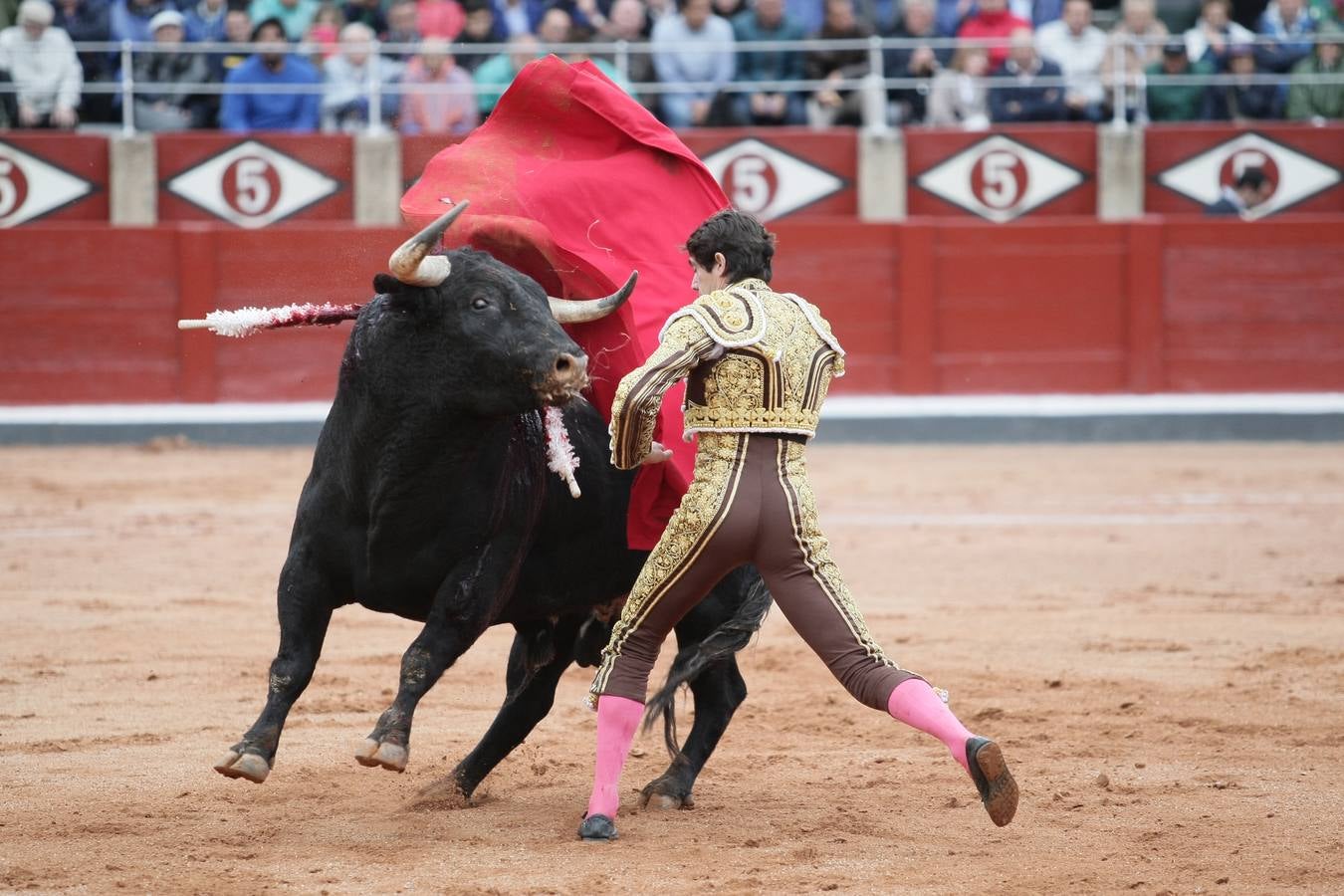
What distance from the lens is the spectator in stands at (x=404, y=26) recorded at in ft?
35.2

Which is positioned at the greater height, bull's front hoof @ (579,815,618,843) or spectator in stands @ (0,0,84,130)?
spectator in stands @ (0,0,84,130)

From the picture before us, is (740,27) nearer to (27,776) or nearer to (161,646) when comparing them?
(161,646)

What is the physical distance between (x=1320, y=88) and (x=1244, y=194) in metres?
0.79

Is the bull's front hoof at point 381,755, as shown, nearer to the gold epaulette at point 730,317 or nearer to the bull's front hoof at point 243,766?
the bull's front hoof at point 243,766

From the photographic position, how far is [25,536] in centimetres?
771

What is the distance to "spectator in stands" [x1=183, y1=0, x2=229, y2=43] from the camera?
10711mm

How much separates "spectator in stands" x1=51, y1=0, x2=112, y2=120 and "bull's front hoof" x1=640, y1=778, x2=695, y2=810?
8.19 meters

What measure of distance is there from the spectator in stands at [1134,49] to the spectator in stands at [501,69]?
3.63m

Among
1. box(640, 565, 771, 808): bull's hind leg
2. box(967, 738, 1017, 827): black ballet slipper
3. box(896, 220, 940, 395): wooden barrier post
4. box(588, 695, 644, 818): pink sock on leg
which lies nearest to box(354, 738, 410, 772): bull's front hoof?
box(588, 695, 644, 818): pink sock on leg

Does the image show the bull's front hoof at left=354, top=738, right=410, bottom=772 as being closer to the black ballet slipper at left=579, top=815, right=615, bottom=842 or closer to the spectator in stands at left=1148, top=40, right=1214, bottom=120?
the black ballet slipper at left=579, top=815, right=615, bottom=842

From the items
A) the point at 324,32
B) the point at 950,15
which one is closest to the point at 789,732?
the point at 324,32

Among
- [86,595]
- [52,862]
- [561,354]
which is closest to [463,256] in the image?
[561,354]

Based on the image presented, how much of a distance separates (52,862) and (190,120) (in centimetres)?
833

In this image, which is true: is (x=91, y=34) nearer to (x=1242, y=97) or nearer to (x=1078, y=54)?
(x=1078, y=54)
